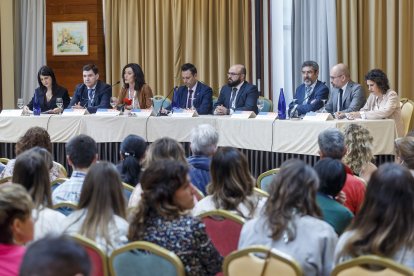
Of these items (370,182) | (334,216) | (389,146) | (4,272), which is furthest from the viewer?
(389,146)

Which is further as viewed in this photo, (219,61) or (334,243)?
(219,61)

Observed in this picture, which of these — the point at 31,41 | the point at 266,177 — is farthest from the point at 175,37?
the point at 266,177

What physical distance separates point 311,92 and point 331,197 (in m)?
4.21

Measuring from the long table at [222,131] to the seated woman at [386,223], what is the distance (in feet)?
10.8

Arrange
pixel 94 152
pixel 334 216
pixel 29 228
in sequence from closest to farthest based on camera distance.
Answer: pixel 29 228, pixel 334 216, pixel 94 152

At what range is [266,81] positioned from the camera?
9109 millimetres

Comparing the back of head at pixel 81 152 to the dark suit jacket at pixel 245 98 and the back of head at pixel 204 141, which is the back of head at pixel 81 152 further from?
the dark suit jacket at pixel 245 98

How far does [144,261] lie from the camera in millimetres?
2494

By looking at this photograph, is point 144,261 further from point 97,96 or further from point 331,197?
point 97,96

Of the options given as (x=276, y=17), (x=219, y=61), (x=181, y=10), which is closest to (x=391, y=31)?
(x=276, y=17)

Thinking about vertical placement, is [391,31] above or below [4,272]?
above

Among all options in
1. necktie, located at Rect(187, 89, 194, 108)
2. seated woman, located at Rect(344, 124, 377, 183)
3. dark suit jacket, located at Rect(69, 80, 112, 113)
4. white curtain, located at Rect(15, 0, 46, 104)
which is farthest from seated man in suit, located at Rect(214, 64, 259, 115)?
white curtain, located at Rect(15, 0, 46, 104)

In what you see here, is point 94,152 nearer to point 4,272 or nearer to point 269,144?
point 4,272

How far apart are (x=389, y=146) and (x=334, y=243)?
347 cm
